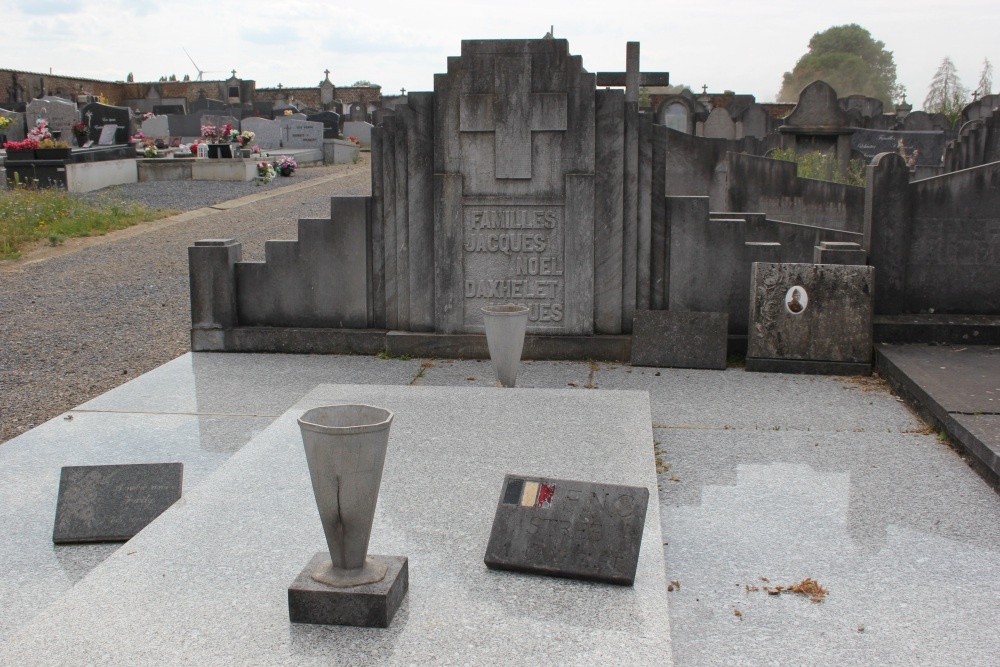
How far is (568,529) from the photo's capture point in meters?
3.38

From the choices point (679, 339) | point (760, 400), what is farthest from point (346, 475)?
point (679, 339)

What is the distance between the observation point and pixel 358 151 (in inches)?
1112

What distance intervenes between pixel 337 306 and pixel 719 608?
15.8 ft

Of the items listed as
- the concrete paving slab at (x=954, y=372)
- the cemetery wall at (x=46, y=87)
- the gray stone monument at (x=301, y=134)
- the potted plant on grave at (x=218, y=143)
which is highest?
the cemetery wall at (x=46, y=87)

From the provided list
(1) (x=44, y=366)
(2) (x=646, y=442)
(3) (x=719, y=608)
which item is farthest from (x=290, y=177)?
(3) (x=719, y=608)

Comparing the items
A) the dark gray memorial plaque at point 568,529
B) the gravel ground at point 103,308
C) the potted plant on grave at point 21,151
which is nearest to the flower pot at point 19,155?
the potted plant on grave at point 21,151

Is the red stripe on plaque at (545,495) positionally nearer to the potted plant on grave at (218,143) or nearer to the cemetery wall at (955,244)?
the cemetery wall at (955,244)

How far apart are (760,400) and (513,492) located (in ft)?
10.00

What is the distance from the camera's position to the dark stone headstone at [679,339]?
6965 millimetres

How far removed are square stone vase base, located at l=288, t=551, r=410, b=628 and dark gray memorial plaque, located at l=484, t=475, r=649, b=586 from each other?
0.54m

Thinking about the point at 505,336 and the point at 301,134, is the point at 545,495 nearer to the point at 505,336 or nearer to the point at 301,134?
the point at 505,336

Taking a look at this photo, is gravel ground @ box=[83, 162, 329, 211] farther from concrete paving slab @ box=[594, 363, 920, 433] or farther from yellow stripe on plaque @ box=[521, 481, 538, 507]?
yellow stripe on plaque @ box=[521, 481, 538, 507]

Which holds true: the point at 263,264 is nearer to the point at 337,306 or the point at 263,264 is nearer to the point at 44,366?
the point at 337,306

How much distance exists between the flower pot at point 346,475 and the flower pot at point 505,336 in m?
2.77
